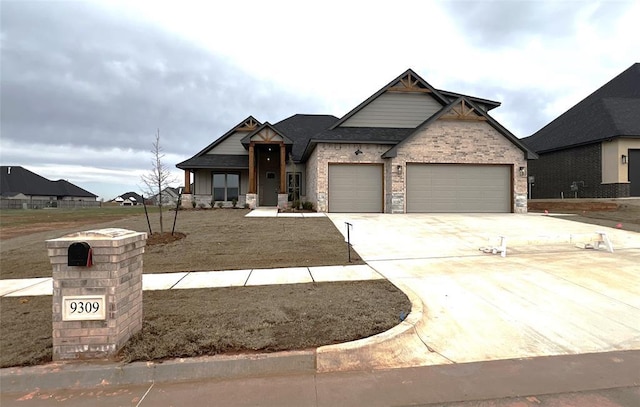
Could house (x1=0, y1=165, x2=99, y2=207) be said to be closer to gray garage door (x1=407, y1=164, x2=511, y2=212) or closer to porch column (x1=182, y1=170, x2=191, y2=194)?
porch column (x1=182, y1=170, x2=191, y2=194)

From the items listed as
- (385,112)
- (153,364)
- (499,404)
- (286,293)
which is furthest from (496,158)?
(153,364)

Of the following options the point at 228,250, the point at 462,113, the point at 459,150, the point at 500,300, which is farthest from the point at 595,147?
the point at 228,250

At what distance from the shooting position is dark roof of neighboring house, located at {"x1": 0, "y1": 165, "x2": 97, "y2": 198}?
56.9 metres

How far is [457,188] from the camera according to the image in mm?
17500

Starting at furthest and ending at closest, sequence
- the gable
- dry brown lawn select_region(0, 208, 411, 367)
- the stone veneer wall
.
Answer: the gable
the stone veneer wall
dry brown lawn select_region(0, 208, 411, 367)

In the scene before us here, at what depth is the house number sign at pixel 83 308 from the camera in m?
3.54

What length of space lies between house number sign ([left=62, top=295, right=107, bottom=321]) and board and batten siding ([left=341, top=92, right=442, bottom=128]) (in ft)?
55.4

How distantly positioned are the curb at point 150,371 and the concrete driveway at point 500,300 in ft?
1.35

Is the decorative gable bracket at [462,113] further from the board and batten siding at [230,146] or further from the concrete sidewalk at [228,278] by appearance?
the board and batten siding at [230,146]

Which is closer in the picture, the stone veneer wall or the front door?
the stone veneer wall

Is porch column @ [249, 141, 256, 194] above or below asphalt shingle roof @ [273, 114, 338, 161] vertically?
below

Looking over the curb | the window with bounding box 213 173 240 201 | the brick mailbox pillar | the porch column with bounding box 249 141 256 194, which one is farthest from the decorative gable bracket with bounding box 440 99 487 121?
the brick mailbox pillar

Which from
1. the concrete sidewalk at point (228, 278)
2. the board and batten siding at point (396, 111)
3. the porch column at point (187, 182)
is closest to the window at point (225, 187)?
the porch column at point (187, 182)

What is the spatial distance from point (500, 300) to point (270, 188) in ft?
67.2
